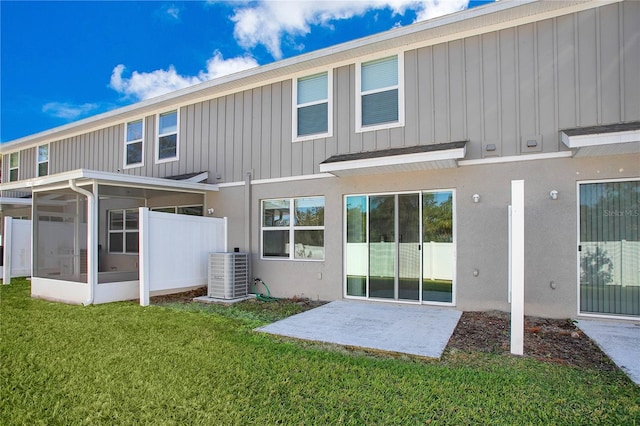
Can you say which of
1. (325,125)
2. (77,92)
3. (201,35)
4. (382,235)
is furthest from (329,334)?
(77,92)

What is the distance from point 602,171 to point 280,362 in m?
5.82

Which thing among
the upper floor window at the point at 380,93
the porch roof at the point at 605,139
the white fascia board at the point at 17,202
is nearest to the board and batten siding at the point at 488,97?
the upper floor window at the point at 380,93

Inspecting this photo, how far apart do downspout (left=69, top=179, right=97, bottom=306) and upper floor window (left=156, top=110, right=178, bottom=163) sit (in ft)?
10.9

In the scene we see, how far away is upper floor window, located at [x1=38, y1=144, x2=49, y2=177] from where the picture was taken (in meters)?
14.7

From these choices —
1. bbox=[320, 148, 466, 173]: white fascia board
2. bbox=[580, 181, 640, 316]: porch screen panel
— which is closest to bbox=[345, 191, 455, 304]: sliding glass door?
bbox=[320, 148, 466, 173]: white fascia board

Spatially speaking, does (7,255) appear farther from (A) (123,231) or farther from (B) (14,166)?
(B) (14,166)

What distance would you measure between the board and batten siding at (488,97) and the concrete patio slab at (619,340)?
2894 mm

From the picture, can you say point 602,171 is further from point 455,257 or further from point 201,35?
point 201,35

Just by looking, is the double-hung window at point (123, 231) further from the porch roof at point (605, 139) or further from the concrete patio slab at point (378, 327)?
the porch roof at point (605, 139)

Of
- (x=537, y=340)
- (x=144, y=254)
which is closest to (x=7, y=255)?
(x=144, y=254)

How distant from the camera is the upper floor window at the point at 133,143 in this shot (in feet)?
38.6

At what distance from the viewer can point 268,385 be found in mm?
3639

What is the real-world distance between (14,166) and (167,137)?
32.8 ft

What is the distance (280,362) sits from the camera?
4.27 metres
